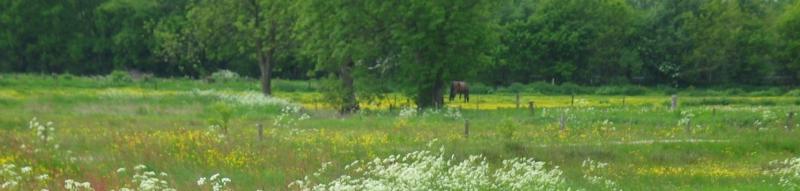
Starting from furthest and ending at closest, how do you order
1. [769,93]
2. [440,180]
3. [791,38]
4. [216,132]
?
[791,38] < [769,93] < [216,132] < [440,180]

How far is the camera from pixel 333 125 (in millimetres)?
30469

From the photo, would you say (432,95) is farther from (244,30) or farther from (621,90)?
(621,90)

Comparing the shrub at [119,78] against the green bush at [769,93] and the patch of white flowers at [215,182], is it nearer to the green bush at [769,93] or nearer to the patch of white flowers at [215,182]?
the green bush at [769,93]

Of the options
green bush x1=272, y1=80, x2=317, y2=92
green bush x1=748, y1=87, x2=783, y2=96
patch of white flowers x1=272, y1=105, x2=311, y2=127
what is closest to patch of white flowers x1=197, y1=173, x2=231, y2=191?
patch of white flowers x1=272, y1=105, x2=311, y2=127

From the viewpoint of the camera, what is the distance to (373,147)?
76.1 ft

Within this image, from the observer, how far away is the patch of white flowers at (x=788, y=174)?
17047 mm

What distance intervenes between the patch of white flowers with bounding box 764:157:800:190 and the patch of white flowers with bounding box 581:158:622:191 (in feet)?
9.97

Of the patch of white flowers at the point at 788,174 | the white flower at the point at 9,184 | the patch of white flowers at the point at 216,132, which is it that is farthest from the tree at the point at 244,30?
the white flower at the point at 9,184

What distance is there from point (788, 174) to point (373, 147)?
9.50 metres

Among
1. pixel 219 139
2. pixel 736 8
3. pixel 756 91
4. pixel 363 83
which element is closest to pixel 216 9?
pixel 363 83

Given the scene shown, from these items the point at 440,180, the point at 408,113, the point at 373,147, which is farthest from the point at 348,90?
A: the point at 440,180

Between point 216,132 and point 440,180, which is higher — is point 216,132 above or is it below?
below

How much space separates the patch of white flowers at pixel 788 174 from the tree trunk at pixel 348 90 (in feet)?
71.0

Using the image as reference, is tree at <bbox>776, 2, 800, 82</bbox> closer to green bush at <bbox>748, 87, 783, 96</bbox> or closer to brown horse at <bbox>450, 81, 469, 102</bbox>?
green bush at <bbox>748, 87, 783, 96</bbox>
